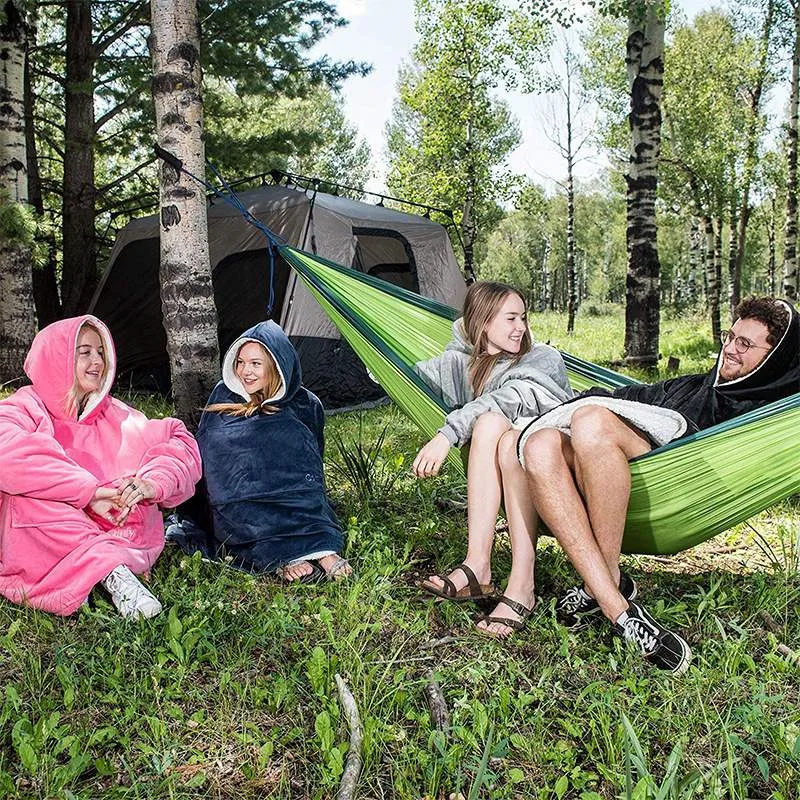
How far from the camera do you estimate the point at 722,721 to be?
1459mm

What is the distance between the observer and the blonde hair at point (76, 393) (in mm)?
2012

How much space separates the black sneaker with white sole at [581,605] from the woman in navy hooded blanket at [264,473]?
0.61m

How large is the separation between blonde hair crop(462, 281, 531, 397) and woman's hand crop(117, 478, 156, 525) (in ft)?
3.15

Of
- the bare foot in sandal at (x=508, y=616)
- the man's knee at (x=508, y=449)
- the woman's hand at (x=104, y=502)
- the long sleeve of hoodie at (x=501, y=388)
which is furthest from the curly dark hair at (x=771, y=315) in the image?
the woman's hand at (x=104, y=502)

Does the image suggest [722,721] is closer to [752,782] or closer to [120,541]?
[752,782]

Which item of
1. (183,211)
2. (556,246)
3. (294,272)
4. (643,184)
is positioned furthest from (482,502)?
(556,246)

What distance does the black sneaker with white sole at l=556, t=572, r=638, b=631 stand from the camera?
6.20 feet

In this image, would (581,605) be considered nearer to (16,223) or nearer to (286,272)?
(16,223)

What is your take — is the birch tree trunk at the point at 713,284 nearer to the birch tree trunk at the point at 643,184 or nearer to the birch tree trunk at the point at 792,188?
the birch tree trunk at the point at 792,188

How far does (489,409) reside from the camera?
206 centimetres

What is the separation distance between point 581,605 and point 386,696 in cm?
61

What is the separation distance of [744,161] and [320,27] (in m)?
7.23

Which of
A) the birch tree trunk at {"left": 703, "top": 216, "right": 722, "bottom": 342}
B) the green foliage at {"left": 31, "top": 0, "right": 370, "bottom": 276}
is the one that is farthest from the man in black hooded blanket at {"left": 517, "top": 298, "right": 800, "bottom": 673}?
the birch tree trunk at {"left": 703, "top": 216, "right": 722, "bottom": 342}

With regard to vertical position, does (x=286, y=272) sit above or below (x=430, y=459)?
above
